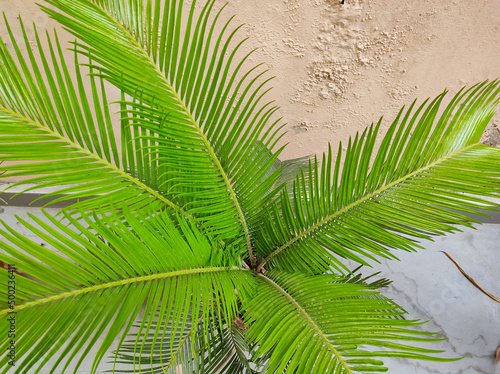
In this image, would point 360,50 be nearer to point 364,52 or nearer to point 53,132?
point 364,52

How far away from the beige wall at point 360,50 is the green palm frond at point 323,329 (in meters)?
0.70

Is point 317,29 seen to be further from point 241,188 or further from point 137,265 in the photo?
point 137,265

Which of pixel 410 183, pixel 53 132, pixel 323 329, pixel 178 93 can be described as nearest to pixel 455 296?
pixel 410 183

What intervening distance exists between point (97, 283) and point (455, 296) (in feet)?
4.29

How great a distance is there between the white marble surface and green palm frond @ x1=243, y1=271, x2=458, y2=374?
0.76m

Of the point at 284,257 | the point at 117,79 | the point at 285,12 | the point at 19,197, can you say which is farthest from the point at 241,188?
the point at 19,197

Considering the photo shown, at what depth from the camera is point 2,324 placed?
1.21 ft

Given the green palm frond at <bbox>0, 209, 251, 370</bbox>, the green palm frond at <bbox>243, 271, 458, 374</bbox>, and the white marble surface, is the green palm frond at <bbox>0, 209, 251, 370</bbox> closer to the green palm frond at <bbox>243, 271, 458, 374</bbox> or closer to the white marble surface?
the green palm frond at <bbox>243, 271, 458, 374</bbox>

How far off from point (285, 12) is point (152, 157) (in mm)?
594

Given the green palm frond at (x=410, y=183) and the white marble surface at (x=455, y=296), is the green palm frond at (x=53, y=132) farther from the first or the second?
the white marble surface at (x=455, y=296)

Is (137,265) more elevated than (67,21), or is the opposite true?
(67,21)

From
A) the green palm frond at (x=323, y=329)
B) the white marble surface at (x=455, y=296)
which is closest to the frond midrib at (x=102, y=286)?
the green palm frond at (x=323, y=329)

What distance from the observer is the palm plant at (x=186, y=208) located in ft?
1.44

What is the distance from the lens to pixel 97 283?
17.6 inches
